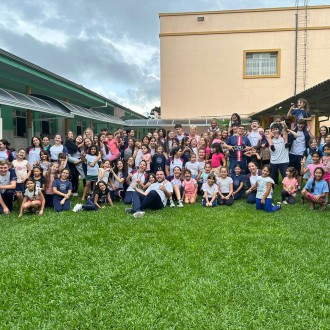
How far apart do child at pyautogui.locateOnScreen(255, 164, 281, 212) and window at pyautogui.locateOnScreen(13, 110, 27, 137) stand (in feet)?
36.9

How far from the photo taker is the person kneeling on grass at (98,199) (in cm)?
711

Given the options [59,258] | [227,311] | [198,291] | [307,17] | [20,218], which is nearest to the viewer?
[227,311]

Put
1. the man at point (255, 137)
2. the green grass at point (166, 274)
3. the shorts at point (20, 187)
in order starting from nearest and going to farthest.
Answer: the green grass at point (166, 274) < the shorts at point (20, 187) < the man at point (255, 137)

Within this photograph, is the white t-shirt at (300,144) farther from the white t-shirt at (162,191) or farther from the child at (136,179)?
the child at (136,179)

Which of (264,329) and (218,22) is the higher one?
(218,22)

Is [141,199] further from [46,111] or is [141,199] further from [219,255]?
[46,111]

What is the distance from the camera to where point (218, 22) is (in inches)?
917

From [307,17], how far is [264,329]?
2435 centimetres

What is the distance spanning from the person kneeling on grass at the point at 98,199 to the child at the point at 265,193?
3201mm

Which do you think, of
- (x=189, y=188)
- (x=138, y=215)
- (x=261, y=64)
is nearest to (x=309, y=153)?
(x=189, y=188)

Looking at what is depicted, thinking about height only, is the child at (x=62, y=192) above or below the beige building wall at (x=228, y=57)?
below

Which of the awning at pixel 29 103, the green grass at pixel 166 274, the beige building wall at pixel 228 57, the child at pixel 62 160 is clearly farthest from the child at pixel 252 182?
the beige building wall at pixel 228 57

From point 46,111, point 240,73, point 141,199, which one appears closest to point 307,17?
point 240,73

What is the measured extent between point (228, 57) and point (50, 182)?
1891cm
